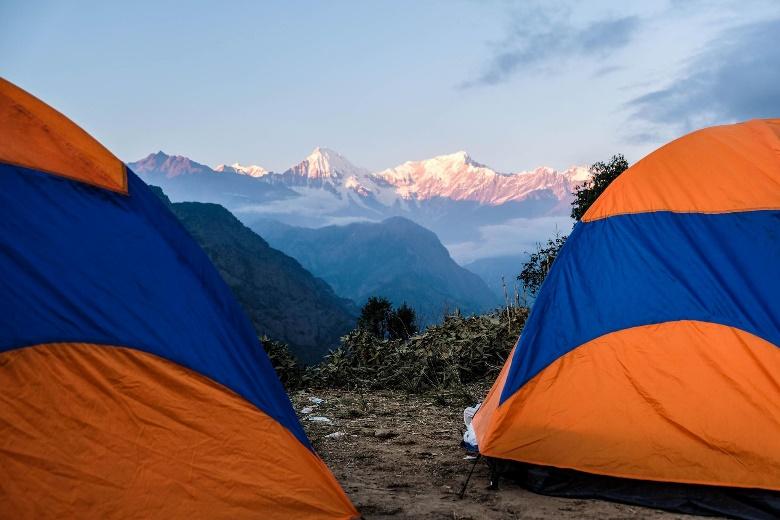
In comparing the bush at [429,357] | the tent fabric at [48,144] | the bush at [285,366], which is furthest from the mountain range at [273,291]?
the tent fabric at [48,144]

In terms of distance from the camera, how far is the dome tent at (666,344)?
16.3ft

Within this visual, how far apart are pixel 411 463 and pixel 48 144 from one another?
4.45 m

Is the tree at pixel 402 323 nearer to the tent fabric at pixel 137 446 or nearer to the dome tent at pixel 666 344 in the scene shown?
the dome tent at pixel 666 344

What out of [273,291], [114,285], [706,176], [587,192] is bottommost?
[273,291]

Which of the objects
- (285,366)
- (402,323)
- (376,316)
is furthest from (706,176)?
(376,316)

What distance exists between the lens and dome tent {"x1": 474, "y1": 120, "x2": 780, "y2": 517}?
4961mm

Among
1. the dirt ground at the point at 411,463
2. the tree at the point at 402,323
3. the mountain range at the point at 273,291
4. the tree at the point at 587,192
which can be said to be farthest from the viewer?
the mountain range at the point at 273,291

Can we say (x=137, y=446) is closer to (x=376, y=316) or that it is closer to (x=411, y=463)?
(x=411, y=463)

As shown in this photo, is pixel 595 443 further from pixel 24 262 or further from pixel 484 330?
pixel 484 330

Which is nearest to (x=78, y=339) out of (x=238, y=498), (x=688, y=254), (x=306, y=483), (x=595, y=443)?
(x=238, y=498)

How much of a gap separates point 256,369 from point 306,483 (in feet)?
2.78

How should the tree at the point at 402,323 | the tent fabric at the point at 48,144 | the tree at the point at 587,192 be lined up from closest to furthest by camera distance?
the tent fabric at the point at 48,144, the tree at the point at 402,323, the tree at the point at 587,192

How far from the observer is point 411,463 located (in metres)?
6.86

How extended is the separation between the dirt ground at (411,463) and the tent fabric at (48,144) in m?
3.13
